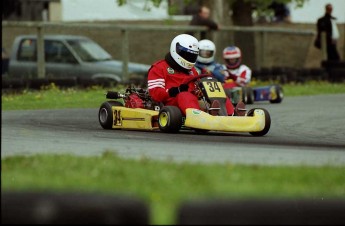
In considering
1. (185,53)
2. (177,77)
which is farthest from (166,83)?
(185,53)

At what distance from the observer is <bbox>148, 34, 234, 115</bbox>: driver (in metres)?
11.7

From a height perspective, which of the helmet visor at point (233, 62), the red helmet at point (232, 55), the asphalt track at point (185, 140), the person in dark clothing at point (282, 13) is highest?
the person in dark clothing at point (282, 13)

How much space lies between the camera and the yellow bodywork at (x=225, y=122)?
Result: 11.3m

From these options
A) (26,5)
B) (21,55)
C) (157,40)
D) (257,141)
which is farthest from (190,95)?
(26,5)

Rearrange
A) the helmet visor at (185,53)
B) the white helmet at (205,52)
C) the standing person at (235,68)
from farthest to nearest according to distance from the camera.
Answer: the standing person at (235,68)
the white helmet at (205,52)
the helmet visor at (185,53)

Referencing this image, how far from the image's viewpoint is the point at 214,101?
11664 millimetres

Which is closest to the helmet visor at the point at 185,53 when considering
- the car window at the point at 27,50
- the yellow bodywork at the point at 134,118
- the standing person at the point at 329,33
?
the yellow bodywork at the point at 134,118

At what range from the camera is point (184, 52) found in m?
11.7

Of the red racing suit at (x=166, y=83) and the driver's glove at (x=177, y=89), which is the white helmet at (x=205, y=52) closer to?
the red racing suit at (x=166, y=83)

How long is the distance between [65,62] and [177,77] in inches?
414

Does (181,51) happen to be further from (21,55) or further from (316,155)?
(21,55)

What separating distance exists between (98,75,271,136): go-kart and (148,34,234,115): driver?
0.11 meters

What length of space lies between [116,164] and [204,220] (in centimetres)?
231

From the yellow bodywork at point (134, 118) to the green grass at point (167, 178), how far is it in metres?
4.90
